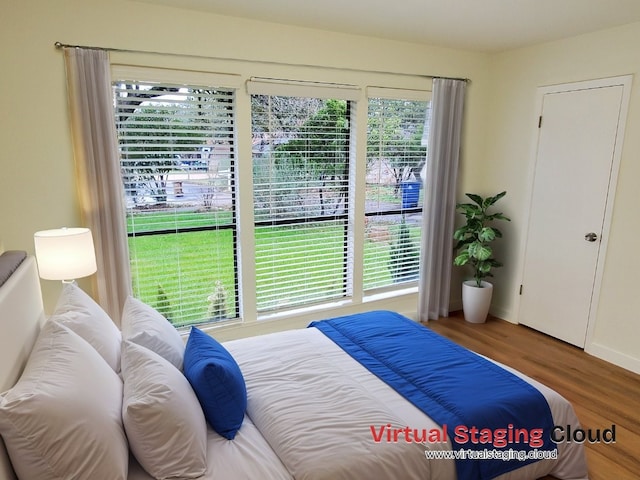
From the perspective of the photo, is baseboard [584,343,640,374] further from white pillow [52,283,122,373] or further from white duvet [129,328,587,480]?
white pillow [52,283,122,373]

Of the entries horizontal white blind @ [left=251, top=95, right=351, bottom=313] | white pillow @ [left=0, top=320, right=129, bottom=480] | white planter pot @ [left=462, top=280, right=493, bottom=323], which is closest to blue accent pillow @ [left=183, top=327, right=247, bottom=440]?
white pillow @ [left=0, top=320, right=129, bottom=480]

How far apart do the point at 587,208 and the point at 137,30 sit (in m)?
3.67

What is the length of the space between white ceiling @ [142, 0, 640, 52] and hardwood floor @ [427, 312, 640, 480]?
258cm

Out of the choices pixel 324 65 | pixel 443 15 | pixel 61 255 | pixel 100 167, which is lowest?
pixel 61 255

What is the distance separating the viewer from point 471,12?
114 inches

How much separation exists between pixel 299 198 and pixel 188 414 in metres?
2.38

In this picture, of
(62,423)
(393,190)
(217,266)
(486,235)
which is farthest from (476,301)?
(62,423)

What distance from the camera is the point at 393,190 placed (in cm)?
407

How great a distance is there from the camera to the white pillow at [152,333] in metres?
1.87

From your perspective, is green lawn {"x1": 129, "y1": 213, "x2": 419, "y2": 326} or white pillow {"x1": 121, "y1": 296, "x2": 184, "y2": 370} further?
green lawn {"x1": 129, "y1": 213, "x2": 419, "y2": 326}

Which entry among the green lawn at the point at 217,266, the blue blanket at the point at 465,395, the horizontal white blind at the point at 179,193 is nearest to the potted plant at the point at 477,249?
the green lawn at the point at 217,266

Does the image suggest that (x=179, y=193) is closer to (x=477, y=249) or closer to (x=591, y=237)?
(x=477, y=249)

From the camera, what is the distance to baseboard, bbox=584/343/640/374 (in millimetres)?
3275

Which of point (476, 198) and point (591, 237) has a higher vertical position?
point (476, 198)
